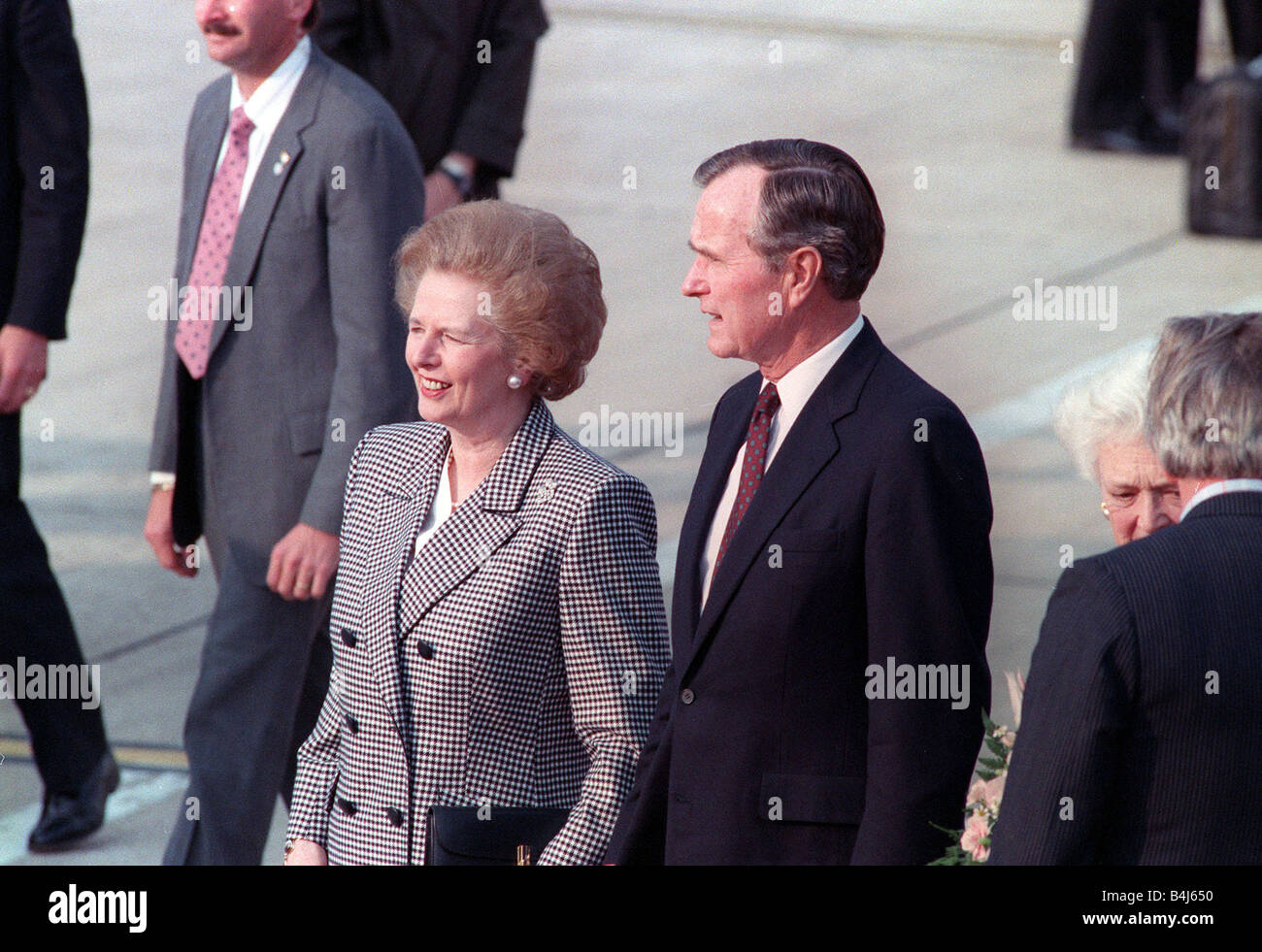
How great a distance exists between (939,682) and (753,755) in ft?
1.11

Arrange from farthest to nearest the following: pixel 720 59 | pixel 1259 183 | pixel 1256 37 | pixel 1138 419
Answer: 1. pixel 720 59
2. pixel 1256 37
3. pixel 1259 183
4. pixel 1138 419

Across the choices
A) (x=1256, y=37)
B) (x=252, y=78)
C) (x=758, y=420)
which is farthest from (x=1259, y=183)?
(x=758, y=420)

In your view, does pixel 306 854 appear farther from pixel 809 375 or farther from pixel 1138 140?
pixel 1138 140

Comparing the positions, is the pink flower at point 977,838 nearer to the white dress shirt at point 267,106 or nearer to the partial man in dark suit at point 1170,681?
the partial man in dark suit at point 1170,681

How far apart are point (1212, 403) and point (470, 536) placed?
4.44ft

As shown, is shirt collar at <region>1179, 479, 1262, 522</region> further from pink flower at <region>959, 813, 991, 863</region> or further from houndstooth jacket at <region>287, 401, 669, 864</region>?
houndstooth jacket at <region>287, 401, 669, 864</region>

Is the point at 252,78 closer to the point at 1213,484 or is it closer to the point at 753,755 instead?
the point at 753,755

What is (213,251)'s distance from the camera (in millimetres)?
4664

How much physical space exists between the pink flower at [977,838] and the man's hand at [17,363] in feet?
10.8

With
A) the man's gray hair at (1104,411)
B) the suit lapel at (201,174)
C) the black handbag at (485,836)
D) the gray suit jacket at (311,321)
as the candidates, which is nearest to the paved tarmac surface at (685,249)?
the gray suit jacket at (311,321)

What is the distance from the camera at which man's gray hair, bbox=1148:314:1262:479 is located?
8.46 ft

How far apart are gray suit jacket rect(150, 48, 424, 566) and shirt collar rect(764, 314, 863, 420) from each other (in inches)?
59.5

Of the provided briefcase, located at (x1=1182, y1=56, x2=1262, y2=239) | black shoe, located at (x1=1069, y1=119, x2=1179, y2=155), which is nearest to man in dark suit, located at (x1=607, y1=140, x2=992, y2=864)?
briefcase, located at (x1=1182, y1=56, x2=1262, y2=239)

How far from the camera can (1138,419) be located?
3.47 metres
